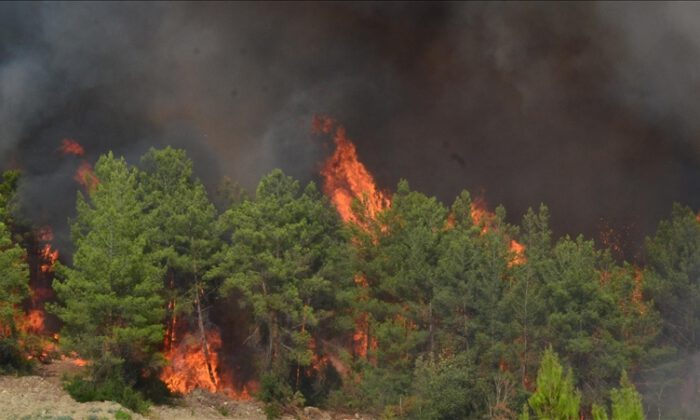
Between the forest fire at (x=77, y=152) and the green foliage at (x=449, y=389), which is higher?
the forest fire at (x=77, y=152)

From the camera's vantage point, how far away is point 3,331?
4359 cm

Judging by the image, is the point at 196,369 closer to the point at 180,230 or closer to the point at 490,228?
the point at 180,230

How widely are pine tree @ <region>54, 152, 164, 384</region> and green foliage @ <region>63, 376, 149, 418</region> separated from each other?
387mm

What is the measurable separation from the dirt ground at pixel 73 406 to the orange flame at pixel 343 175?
2496 centimetres

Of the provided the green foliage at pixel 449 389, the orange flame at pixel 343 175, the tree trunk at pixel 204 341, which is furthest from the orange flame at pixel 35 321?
the green foliage at pixel 449 389

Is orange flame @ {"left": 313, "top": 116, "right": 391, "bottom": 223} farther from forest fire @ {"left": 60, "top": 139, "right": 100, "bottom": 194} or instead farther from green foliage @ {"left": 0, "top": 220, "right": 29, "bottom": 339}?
green foliage @ {"left": 0, "top": 220, "right": 29, "bottom": 339}

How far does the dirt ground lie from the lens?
35.1 metres

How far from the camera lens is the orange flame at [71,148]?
67.6m

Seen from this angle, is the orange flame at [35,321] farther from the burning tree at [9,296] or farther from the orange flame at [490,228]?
the orange flame at [490,228]

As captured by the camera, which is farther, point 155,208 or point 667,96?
point 667,96

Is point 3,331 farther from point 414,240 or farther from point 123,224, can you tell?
point 414,240

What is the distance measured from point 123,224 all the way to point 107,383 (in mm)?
7689

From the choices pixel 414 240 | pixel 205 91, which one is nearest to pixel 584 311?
pixel 414 240

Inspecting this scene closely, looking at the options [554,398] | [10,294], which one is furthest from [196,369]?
[554,398]
